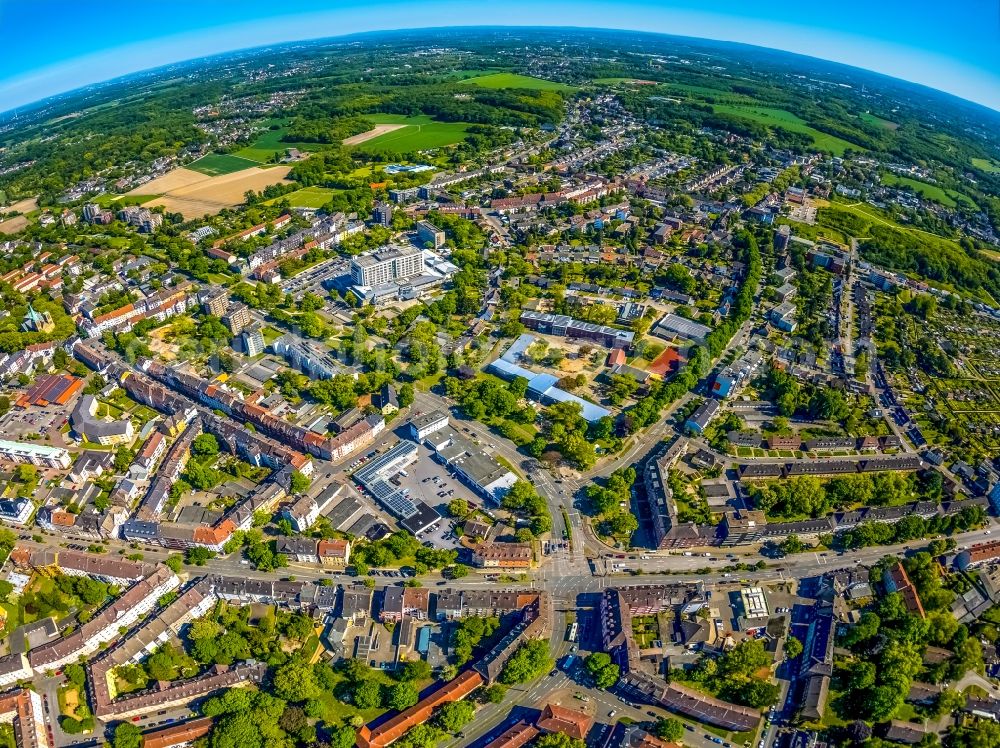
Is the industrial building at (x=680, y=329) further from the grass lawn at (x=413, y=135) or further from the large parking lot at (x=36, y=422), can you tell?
the grass lawn at (x=413, y=135)

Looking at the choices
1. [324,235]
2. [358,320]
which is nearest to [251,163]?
[324,235]

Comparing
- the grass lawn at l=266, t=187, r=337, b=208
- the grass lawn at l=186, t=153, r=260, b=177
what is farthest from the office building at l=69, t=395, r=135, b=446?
the grass lawn at l=186, t=153, r=260, b=177

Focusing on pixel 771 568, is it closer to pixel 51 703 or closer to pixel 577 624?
pixel 577 624

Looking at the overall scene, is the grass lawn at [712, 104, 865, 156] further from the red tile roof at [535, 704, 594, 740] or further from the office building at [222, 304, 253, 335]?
the red tile roof at [535, 704, 594, 740]

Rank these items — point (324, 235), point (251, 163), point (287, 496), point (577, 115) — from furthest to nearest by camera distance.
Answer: point (577, 115), point (251, 163), point (324, 235), point (287, 496)

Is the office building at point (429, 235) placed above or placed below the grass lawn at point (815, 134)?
below

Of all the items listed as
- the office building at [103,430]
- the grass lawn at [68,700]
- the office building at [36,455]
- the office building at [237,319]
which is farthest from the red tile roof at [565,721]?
the office building at [237,319]

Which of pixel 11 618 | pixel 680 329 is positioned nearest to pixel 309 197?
pixel 680 329
